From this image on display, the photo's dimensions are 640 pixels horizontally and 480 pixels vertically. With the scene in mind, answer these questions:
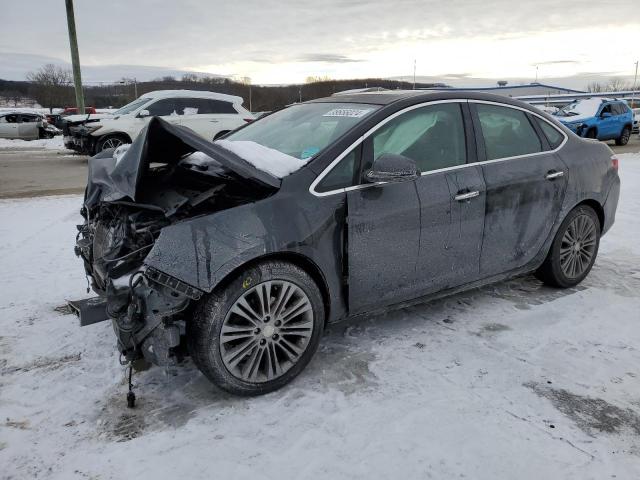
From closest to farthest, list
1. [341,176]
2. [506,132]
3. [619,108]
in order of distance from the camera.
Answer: [341,176] → [506,132] → [619,108]

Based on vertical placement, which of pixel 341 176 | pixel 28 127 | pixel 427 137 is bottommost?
pixel 341 176

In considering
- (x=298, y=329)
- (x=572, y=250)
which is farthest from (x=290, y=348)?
(x=572, y=250)

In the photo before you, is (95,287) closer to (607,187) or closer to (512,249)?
(512,249)

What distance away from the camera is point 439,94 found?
387 cm

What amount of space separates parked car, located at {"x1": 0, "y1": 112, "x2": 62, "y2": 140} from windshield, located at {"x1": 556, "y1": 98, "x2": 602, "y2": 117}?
71.2 ft

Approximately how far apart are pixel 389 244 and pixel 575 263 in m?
2.26

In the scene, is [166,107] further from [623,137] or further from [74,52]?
[623,137]

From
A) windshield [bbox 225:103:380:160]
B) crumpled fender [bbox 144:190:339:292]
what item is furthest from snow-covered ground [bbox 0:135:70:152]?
crumpled fender [bbox 144:190:339:292]

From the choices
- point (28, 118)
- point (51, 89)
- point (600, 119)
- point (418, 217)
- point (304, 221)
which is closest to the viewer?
point (304, 221)

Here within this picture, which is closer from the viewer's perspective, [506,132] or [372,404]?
[372,404]

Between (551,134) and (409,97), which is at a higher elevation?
(409,97)

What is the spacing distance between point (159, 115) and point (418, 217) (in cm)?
1186

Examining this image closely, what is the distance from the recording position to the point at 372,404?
298 cm

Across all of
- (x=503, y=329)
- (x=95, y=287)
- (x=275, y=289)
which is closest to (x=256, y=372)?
(x=275, y=289)
